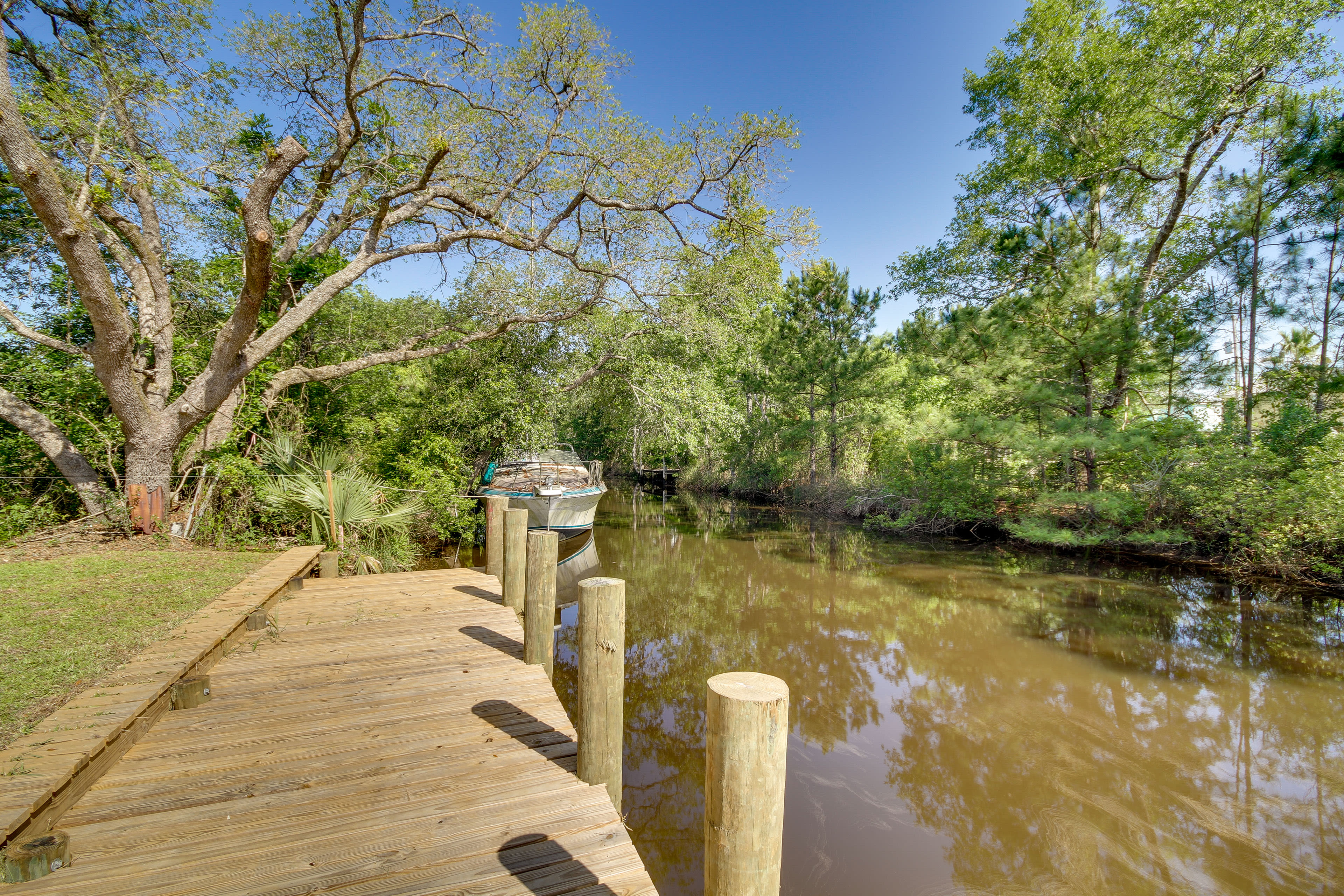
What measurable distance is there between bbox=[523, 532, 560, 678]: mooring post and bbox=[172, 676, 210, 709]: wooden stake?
6.44 feet

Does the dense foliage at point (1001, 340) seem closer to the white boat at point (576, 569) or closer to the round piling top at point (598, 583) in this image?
the white boat at point (576, 569)

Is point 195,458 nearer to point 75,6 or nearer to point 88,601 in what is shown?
point 88,601

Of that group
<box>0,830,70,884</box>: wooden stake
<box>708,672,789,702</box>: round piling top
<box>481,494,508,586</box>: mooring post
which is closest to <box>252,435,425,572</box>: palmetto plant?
<box>481,494,508,586</box>: mooring post

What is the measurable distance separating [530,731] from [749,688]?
6.84 feet

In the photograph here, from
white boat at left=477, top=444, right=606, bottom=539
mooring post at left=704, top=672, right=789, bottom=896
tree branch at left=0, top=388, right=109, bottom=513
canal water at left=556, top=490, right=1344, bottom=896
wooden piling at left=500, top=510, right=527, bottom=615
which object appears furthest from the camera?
white boat at left=477, top=444, right=606, bottom=539

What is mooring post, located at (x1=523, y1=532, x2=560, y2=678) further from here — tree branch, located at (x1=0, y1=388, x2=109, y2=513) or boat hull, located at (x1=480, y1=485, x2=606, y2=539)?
tree branch, located at (x1=0, y1=388, x2=109, y2=513)

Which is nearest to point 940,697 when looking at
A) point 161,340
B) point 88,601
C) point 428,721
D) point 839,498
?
point 428,721

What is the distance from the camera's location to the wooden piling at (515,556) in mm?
5156

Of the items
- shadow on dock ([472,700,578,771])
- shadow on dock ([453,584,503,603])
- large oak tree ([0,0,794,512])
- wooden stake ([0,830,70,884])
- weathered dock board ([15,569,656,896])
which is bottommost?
shadow on dock ([453,584,503,603])

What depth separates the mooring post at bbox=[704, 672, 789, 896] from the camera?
1.44m

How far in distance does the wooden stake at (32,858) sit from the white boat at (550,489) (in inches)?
268

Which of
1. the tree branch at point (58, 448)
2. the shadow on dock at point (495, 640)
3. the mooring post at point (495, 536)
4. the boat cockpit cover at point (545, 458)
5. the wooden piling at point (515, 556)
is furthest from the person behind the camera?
the boat cockpit cover at point (545, 458)

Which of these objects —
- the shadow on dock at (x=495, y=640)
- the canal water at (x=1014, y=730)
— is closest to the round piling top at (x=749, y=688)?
the canal water at (x=1014, y=730)

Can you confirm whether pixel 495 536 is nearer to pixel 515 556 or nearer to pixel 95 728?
pixel 515 556
